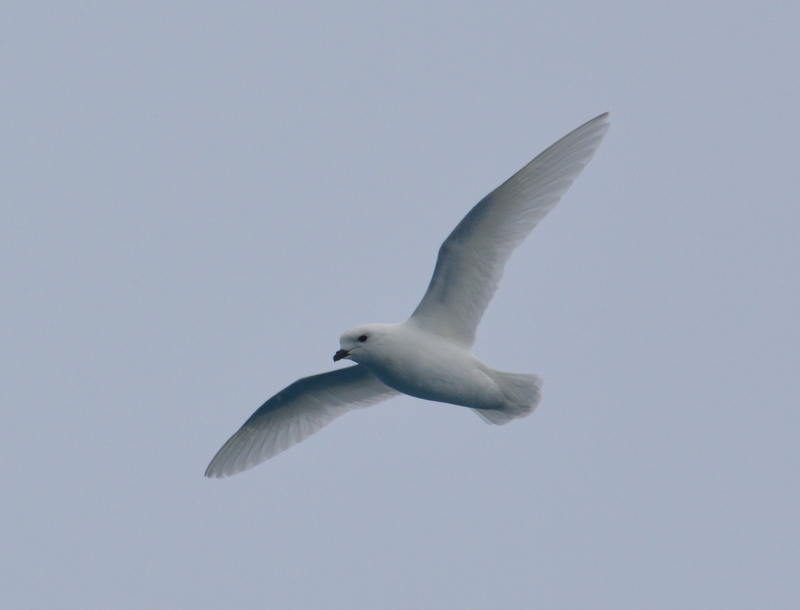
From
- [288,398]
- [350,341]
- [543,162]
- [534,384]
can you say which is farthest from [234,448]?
[543,162]

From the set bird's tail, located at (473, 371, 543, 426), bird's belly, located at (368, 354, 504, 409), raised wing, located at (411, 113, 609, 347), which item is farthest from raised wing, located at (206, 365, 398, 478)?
bird's tail, located at (473, 371, 543, 426)

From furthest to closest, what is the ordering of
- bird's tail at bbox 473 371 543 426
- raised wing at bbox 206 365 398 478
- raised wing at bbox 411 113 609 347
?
raised wing at bbox 206 365 398 478, bird's tail at bbox 473 371 543 426, raised wing at bbox 411 113 609 347

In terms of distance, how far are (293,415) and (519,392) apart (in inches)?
108

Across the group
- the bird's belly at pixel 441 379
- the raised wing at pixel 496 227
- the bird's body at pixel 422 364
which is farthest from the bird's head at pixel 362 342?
the raised wing at pixel 496 227

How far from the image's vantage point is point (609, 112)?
33.6 ft

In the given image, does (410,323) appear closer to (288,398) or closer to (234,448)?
(288,398)

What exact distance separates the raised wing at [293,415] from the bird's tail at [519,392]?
161cm

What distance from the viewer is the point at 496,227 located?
10547mm

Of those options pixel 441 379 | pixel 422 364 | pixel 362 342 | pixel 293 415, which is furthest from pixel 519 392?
pixel 293 415

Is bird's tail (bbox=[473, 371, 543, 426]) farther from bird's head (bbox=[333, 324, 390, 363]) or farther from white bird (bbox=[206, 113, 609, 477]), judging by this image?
bird's head (bbox=[333, 324, 390, 363])

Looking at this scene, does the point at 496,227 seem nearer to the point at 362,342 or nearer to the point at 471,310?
the point at 471,310

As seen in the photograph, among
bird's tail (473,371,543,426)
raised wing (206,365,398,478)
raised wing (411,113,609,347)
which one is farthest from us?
raised wing (206,365,398,478)

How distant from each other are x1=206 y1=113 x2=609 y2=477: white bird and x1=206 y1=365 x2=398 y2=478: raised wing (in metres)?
1.29

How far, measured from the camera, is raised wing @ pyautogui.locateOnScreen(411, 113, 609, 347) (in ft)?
34.1
